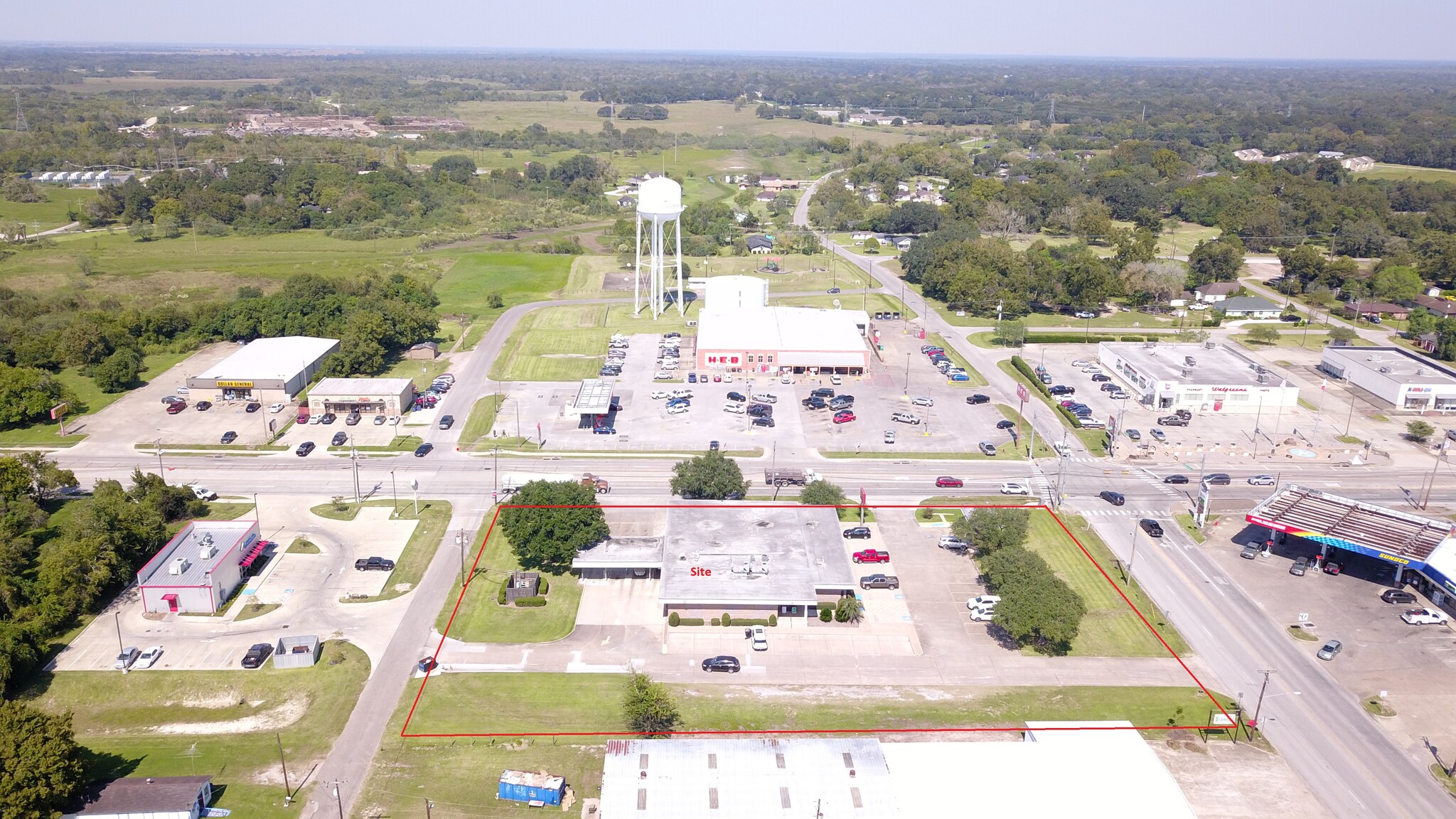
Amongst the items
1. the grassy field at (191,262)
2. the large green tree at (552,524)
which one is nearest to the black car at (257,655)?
the large green tree at (552,524)

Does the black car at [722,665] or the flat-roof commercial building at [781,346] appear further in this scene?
the flat-roof commercial building at [781,346]

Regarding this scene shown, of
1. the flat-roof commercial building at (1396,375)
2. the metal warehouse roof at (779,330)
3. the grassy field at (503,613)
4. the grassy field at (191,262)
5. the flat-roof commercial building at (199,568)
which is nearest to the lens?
the grassy field at (503,613)

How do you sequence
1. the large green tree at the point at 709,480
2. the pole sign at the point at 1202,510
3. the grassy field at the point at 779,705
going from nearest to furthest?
the grassy field at the point at 779,705, the pole sign at the point at 1202,510, the large green tree at the point at 709,480

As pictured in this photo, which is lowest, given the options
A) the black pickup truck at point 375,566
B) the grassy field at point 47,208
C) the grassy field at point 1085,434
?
the black pickup truck at point 375,566

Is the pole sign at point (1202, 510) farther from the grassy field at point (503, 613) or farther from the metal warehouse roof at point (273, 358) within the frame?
the metal warehouse roof at point (273, 358)

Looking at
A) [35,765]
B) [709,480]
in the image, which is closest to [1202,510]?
[709,480]

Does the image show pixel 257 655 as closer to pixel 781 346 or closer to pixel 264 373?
pixel 264 373

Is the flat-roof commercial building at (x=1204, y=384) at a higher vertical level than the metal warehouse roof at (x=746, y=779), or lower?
higher
